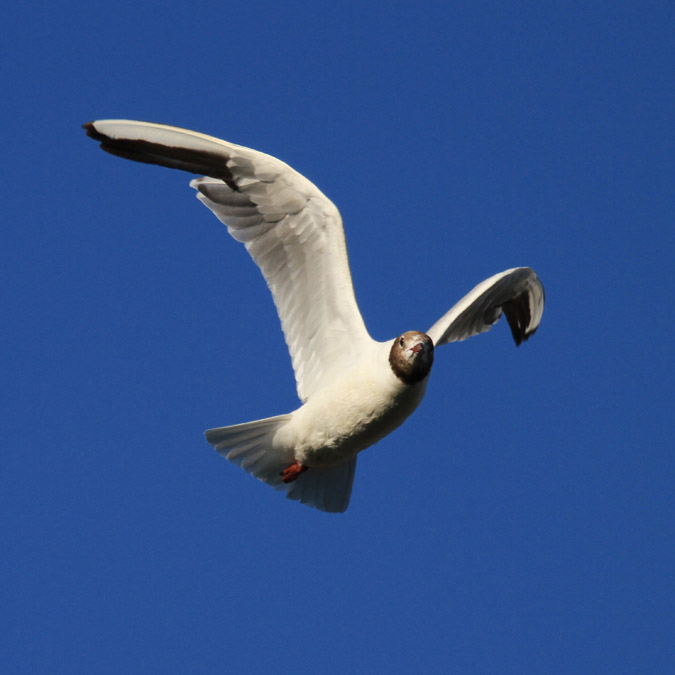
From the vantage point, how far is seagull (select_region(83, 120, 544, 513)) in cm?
700

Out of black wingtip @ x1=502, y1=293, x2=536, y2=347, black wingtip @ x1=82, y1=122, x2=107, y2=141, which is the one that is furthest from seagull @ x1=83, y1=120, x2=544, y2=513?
black wingtip @ x1=502, y1=293, x2=536, y2=347

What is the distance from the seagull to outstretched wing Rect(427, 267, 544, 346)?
4 cm

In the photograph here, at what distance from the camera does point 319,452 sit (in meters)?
7.35

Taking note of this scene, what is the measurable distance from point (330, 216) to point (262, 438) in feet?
4.73

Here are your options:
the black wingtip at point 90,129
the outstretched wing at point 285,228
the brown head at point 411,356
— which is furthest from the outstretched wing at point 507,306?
the black wingtip at point 90,129

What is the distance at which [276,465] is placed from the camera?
7688 mm

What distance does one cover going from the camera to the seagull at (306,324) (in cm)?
700

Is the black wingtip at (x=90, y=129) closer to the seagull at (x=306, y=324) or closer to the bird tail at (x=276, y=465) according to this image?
the seagull at (x=306, y=324)

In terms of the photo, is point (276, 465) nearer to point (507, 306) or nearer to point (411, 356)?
point (411, 356)

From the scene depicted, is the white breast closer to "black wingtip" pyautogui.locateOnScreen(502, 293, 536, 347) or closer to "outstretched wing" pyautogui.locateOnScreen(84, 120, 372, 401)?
"outstretched wing" pyautogui.locateOnScreen(84, 120, 372, 401)

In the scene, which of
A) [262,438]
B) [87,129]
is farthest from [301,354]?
[87,129]

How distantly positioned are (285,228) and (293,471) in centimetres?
149

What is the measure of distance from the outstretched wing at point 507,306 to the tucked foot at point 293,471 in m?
1.14

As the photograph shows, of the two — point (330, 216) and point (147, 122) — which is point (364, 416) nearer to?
point (330, 216)
